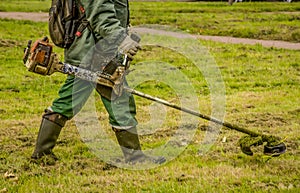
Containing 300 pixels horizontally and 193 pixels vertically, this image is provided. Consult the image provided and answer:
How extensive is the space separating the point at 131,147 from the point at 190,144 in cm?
85

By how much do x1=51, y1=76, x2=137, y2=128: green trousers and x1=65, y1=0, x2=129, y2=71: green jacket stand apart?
0.15 metres

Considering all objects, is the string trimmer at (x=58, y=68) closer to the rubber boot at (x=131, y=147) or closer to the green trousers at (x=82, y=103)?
the green trousers at (x=82, y=103)

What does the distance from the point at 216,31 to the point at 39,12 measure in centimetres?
719

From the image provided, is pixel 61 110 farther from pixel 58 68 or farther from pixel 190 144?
pixel 190 144

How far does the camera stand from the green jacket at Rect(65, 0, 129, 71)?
4320 millimetres

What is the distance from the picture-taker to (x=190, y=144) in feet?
18.1

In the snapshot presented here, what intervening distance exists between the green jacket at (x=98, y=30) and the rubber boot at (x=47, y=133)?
0.44 meters

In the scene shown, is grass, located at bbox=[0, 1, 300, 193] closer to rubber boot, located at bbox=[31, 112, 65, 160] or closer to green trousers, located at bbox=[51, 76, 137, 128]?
rubber boot, located at bbox=[31, 112, 65, 160]

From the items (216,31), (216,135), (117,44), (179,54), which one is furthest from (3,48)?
(117,44)

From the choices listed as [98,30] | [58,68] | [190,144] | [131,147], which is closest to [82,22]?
[98,30]

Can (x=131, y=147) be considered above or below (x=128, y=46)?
below

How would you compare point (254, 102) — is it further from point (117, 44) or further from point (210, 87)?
point (117, 44)

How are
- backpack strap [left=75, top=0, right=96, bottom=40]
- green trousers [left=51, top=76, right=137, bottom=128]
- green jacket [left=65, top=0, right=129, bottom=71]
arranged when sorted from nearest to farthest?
green jacket [left=65, top=0, right=129, bottom=71] < backpack strap [left=75, top=0, right=96, bottom=40] < green trousers [left=51, top=76, right=137, bottom=128]

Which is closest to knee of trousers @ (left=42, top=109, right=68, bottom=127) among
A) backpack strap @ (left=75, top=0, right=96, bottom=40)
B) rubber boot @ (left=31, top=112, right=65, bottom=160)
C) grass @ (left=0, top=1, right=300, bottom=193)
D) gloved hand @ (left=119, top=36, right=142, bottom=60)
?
rubber boot @ (left=31, top=112, right=65, bottom=160)
